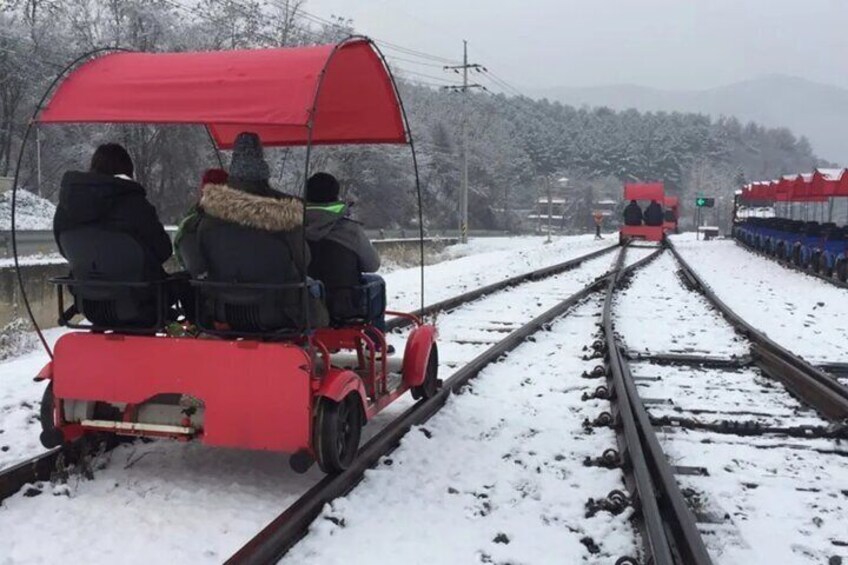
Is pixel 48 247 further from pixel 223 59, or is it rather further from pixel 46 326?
pixel 223 59

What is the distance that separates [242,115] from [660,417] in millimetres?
4060

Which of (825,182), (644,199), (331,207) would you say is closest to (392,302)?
(331,207)

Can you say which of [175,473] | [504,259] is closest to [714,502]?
[175,473]

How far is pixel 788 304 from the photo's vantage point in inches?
625

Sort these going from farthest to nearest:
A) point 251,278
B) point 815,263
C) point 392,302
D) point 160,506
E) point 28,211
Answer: point 28,211
point 815,263
point 392,302
point 251,278
point 160,506

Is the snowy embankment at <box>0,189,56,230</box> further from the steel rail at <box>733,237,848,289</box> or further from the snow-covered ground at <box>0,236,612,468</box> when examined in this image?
the steel rail at <box>733,237,848,289</box>

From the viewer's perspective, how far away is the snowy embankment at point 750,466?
416cm

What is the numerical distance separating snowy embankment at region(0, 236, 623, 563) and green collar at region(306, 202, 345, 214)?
1.67 meters

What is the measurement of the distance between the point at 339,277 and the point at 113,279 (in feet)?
5.14

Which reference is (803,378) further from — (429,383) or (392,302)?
(392,302)

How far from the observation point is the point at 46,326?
1501 centimetres

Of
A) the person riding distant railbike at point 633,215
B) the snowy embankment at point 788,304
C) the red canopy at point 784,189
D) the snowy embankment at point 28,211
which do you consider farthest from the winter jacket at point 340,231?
the person riding distant railbike at point 633,215

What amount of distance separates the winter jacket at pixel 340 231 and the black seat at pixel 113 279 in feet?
3.33

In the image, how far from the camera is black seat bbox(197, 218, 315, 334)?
15.0 feet
